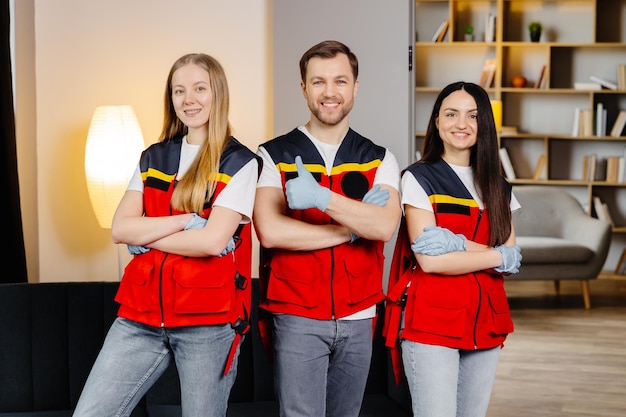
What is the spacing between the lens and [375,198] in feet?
7.12

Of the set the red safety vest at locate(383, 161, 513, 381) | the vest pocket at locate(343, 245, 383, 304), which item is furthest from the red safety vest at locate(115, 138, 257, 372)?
the red safety vest at locate(383, 161, 513, 381)

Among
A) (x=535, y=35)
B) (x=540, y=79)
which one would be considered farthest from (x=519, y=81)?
(x=535, y=35)

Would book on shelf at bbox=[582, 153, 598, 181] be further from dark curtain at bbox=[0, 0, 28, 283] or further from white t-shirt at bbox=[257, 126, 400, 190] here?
white t-shirt at bbox=[257, 126, 400, 190]

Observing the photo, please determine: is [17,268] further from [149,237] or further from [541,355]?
[541,355]

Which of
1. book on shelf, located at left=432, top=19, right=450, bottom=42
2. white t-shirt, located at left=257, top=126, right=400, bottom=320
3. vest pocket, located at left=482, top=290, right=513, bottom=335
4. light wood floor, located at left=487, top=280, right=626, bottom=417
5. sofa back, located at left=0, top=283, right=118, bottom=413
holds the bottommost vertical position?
light wood floor, located at left=487, top=280, right=626, bottom=417

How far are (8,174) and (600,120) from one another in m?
5.90

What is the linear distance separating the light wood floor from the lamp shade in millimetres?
2051

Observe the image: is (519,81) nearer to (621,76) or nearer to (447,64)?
(447,64)

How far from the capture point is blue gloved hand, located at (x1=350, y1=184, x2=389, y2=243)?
85.4 inches

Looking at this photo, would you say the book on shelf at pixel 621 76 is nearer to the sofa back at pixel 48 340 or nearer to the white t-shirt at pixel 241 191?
the sofa back at pixel 48 340

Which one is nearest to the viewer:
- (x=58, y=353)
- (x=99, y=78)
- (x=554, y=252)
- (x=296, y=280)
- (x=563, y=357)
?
(x=296, y=280)

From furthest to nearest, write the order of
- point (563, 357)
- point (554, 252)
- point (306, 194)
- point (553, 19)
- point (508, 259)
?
point (553, 19), point (554, 252), point (563, 357), point (508, 259), point (306, 194)

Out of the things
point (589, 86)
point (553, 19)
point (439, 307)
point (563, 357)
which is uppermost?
point (553, 19)

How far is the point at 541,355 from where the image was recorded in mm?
5238
